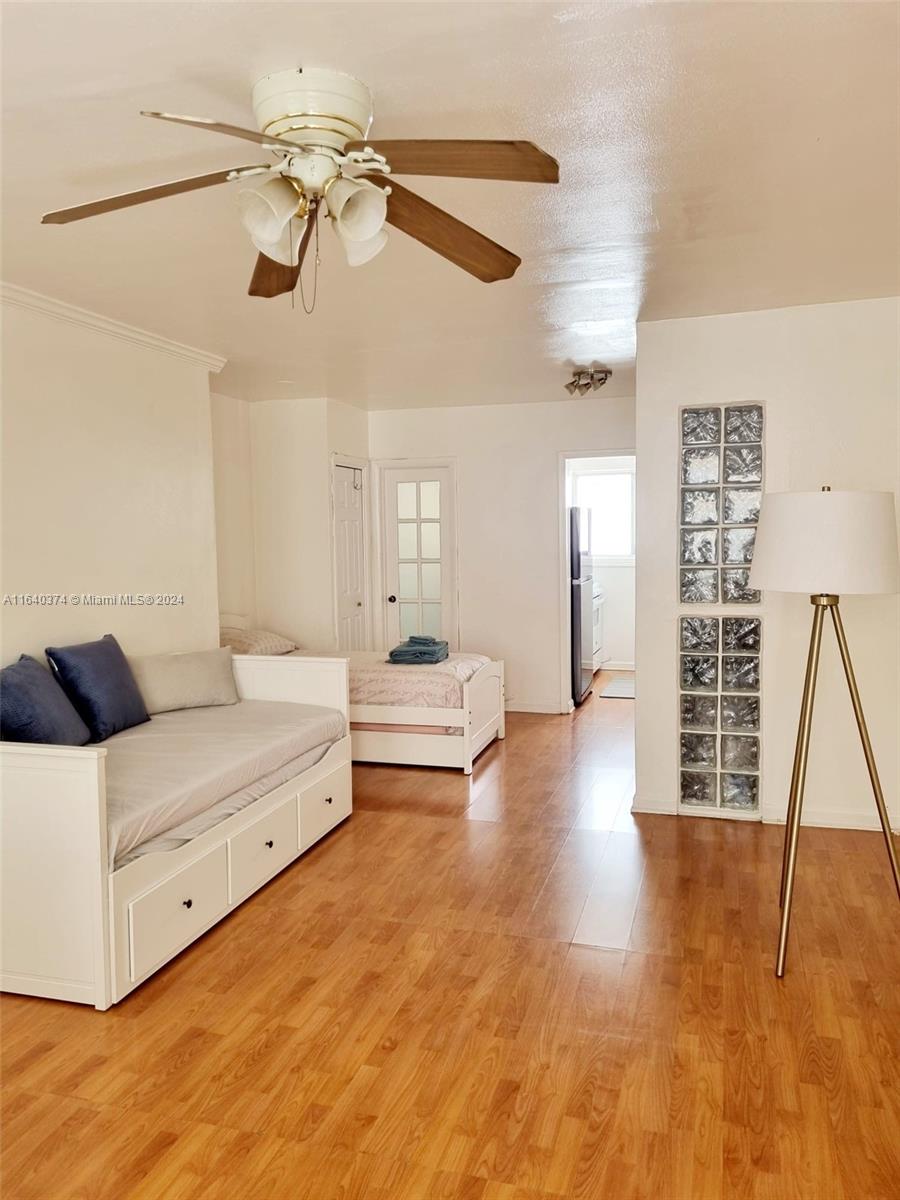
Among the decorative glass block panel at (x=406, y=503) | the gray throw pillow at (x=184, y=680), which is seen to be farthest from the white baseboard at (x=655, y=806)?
the decorative glass block panel at (x=406, y=503)

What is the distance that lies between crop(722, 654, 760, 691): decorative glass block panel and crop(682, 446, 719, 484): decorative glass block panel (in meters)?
0.85

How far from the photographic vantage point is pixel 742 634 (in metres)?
4.06

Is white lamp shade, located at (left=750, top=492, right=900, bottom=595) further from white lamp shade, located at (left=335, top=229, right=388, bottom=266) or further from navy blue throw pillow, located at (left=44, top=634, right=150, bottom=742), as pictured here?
navy blue throw pillow, located at (left=44, top=634, right=150, bottom=742)

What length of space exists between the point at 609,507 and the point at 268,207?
721 cm

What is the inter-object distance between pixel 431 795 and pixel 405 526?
2914mm

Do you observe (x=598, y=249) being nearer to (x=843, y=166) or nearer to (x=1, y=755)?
(x=843, y=166)

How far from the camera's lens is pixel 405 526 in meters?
6.98

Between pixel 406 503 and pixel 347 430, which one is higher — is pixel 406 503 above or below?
below

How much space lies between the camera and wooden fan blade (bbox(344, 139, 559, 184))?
5.17 feet

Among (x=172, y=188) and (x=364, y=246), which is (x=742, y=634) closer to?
(x=364, y=246)

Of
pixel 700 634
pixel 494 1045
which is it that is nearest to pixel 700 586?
pixel 700 634

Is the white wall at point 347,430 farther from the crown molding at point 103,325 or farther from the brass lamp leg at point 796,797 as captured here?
the brass lamp leg at point 796,797

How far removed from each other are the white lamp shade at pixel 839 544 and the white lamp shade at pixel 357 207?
5.34 feet

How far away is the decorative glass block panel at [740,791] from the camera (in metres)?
4.11
